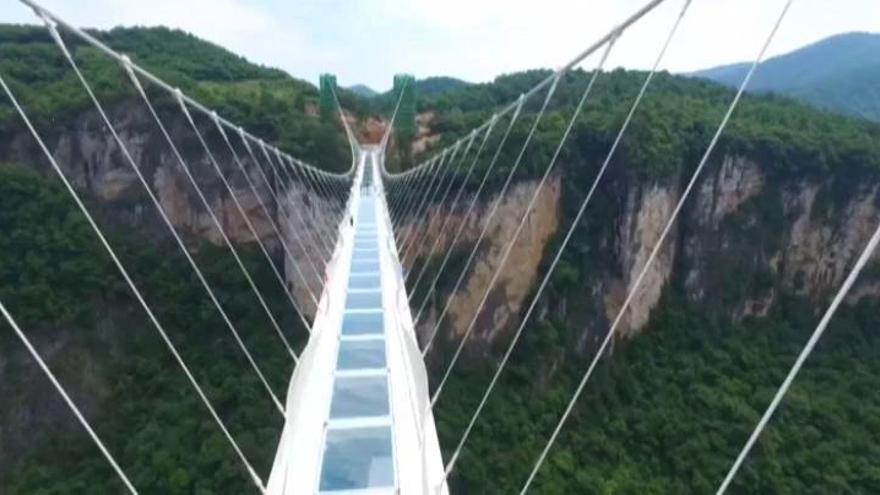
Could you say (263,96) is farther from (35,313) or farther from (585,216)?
(585,216)

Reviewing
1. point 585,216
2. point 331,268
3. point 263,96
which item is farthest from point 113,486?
point 585,216

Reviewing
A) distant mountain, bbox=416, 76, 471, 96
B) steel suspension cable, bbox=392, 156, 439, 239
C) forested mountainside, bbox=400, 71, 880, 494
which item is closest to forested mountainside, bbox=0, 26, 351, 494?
steel suspension cable, bbox=392, 156, 439, 239

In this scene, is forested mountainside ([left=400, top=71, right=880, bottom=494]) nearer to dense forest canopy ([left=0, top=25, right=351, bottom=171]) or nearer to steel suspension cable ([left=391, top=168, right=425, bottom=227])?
steel suspension cable ([left=391, top=168, right=425, bottom=227])

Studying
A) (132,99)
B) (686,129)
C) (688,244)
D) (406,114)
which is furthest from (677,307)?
(132,99)

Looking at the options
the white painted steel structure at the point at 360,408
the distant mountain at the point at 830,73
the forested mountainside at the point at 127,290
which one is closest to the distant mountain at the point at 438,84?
the distant mountain at the point at 830,73

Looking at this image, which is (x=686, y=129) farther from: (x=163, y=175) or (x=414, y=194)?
(x=163, y=175)

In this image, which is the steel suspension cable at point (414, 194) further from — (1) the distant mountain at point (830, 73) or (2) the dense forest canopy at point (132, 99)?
(1) the distant mountain at point (830, 73)

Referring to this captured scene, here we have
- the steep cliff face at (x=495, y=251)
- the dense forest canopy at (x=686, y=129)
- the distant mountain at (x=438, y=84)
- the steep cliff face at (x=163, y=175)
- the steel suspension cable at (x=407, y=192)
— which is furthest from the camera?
the distant mountain at (x=438, y=84)
